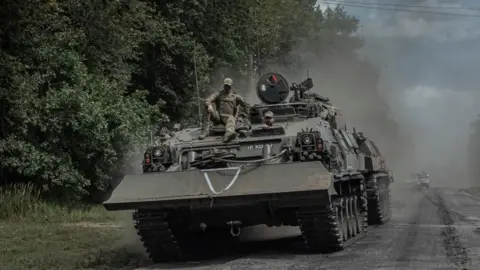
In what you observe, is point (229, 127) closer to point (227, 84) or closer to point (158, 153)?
point (227, 84)

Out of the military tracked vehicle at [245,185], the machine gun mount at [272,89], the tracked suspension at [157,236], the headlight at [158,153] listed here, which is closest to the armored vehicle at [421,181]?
the machine gun mount at [272,89]

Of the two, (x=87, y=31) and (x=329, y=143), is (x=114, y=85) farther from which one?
(x=329, y=143)

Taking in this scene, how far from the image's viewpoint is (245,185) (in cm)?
1116

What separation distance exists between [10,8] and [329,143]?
29.9 ft

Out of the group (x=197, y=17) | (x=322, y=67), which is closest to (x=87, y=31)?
(x=197, y=17)

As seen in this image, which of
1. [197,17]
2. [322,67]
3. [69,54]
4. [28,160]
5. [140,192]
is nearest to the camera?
[140,192]

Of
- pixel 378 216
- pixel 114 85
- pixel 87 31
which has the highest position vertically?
pixel 87 31

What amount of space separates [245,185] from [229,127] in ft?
5.78

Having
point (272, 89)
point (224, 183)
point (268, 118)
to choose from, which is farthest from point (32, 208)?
point (224, 183)

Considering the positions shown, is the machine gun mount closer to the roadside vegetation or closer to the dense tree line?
the roadside vegetation

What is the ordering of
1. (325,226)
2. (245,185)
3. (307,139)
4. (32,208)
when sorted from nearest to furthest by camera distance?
(245,185) → (325,226) → (307,139) → (32,208)

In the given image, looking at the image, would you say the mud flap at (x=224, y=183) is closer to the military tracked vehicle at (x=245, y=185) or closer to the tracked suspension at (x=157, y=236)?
the military tracked vehicle at (x=245, y=185)

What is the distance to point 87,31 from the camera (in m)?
21.6

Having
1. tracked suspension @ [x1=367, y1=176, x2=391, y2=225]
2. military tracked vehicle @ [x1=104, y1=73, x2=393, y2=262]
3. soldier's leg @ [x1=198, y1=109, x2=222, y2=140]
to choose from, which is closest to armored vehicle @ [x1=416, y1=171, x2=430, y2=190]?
tracked suspension @ [x1=367, y1=176, x2=391, y2=225]
